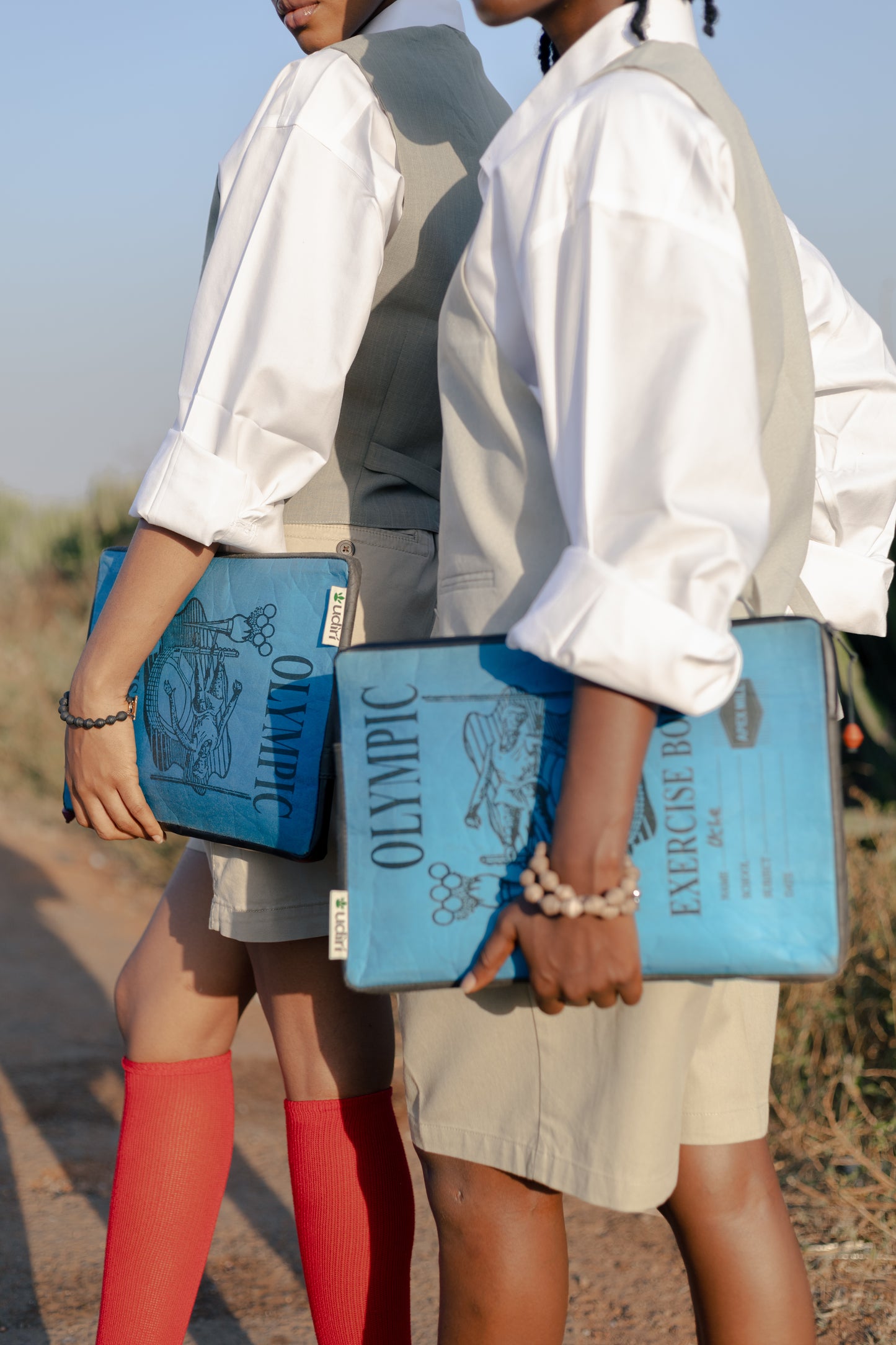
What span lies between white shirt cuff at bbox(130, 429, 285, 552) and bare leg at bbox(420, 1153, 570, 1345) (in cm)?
67

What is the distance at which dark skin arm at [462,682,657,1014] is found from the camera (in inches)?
38.9

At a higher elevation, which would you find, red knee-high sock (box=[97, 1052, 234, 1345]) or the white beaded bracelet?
the white beaded bracelet

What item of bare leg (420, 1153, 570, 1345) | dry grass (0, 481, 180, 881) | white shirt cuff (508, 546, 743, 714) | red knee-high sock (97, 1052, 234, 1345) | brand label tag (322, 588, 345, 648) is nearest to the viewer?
white shirt cuff (508, 546, 743, 714)

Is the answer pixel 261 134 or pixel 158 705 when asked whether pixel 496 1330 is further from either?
pixel 261 134

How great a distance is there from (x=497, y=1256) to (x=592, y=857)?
0.45 m

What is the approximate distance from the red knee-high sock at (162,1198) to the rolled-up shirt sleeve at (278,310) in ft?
2.51

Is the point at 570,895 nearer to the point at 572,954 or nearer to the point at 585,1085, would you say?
the point at 572,954

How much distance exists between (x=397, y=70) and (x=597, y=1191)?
46.7 inches

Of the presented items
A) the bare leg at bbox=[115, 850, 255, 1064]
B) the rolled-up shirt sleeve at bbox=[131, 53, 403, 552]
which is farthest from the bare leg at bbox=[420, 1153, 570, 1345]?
the rolled-up shirt sleeve at bbox=[131, 53, 403, 552]

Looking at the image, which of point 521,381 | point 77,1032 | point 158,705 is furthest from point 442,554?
point 77,1032

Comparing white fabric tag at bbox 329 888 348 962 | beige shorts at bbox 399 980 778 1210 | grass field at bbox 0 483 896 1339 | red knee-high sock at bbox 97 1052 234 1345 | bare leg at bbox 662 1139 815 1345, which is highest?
white fabric tag at bbox 329 888 348 962

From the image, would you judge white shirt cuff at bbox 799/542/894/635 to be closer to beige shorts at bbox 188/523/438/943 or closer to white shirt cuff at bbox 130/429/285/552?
beige shorts at bbox 188/523/438/943

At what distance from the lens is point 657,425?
0.96 metres

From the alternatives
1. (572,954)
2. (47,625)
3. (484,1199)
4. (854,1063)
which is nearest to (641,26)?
(572,954)
